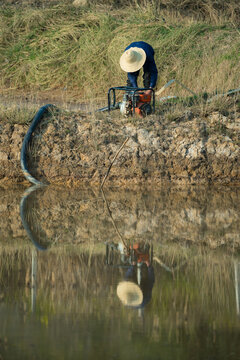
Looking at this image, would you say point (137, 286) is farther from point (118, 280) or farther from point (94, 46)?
point (94, 46)

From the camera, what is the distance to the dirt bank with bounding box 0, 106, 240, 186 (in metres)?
10.3

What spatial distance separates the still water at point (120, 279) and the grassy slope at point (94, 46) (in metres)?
6.08

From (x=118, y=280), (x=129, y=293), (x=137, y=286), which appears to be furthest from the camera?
→ (x=118, y=280)

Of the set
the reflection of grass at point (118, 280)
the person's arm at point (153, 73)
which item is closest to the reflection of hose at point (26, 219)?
the reflection of grass at point (118, 280)

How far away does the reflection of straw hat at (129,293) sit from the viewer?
484 cm

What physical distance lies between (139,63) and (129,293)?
21.2ft

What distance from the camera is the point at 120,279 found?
17.5 feet

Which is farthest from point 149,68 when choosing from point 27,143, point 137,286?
point 137,286

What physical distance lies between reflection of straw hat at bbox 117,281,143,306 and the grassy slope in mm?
8510

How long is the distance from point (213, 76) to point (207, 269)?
7.44 m

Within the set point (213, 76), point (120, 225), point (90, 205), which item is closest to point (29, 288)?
point (120, 225)

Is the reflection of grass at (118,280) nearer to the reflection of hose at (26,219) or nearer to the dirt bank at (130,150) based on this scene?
the reflection of hose at (26,219)

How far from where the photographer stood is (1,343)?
4.14 meters

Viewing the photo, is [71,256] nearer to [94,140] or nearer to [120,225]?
[120,225]
